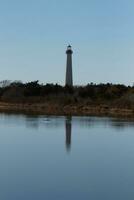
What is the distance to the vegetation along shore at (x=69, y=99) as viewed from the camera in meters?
48.4

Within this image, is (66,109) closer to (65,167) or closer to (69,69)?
(69,69)

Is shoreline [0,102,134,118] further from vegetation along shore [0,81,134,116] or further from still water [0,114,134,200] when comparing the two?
still water [0,114,134,200]

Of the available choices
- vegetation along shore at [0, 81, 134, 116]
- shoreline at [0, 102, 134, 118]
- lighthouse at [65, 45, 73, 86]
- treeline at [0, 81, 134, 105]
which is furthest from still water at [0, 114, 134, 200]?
lighthouse at [65, 45, 73, 86]

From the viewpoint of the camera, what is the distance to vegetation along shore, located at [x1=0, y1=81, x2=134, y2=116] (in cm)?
4842

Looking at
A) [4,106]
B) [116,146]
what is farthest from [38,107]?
[116,146]

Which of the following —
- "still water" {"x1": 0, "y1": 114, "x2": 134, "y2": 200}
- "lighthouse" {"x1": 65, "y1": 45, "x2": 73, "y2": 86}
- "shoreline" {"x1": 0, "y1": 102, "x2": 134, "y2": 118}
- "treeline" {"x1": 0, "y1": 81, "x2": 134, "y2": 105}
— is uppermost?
"lighthouse" {"x1": 65, "y1": 45, "x2": 73, "y2": 86}

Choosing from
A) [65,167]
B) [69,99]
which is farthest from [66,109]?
[65,167]

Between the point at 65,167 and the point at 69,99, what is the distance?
137 ft

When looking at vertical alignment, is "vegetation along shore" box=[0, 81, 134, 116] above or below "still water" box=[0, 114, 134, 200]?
above

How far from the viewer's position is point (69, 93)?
2240 inches

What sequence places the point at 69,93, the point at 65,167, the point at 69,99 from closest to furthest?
the point at 65,167 → the point at 69,99 → the point at 69,93

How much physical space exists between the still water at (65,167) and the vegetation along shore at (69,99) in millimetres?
26181

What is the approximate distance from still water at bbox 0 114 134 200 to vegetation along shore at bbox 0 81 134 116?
26.2 metres

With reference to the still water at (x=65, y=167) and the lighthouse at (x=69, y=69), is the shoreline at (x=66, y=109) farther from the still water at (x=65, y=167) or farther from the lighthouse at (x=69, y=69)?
the still water at (x=65, y=167)
